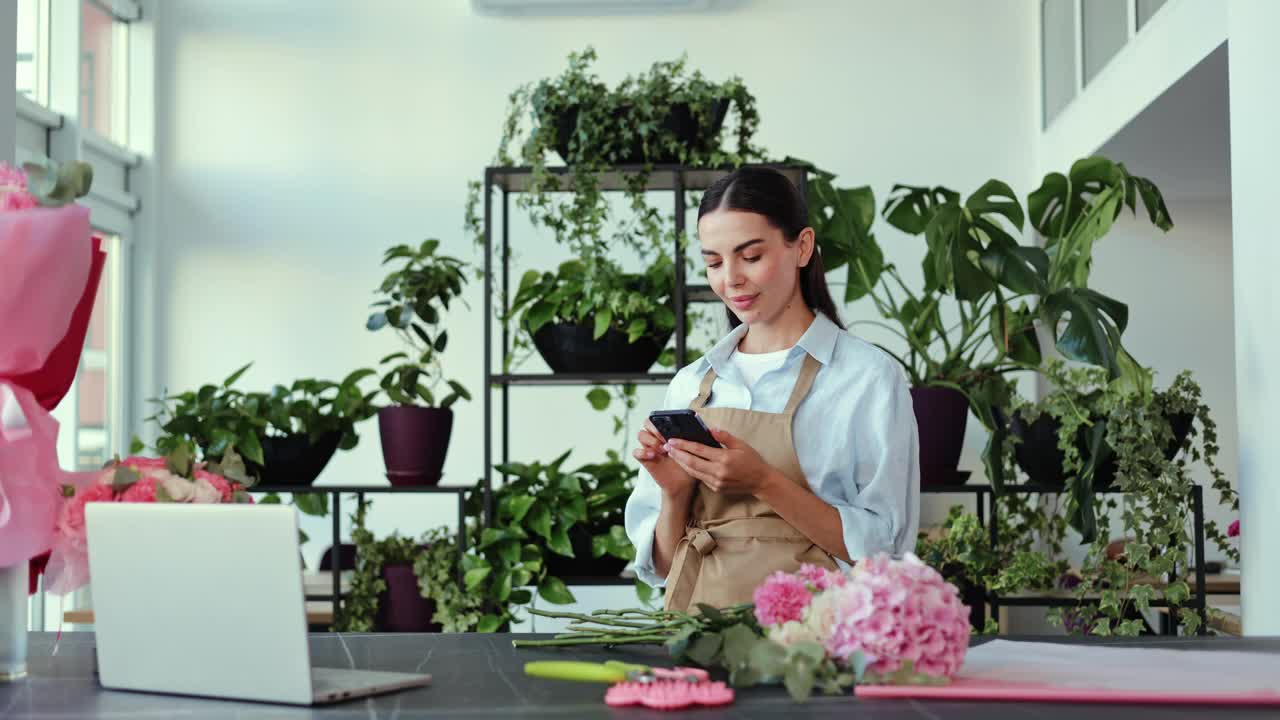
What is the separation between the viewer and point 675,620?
56.1 inches

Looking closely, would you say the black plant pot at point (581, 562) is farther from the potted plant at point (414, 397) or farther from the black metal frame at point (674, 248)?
the potted plant at point (414, 397)

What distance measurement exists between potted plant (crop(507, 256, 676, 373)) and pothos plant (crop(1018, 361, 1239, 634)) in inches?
43.1

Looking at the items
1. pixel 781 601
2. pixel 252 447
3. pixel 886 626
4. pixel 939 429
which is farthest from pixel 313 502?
pixel 886 626

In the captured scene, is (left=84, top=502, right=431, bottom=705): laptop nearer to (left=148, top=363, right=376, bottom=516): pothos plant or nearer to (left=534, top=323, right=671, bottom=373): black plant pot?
(left=534, top=323, right=671, bottom=373): black plant pot

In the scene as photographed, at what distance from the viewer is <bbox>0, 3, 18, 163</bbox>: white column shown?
3.14 m

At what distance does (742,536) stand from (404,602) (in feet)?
6.94

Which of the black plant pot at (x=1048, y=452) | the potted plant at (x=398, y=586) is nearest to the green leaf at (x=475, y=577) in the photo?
the potted plant at (x=398, y=586)

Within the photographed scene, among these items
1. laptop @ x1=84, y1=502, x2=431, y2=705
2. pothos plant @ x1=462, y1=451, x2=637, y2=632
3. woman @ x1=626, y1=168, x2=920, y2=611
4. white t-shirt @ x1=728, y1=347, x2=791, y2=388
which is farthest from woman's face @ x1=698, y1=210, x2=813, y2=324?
pothos plant @ x1=462, y1=451, x2=637, y2=632

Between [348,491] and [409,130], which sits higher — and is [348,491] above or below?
below

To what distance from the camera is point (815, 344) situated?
1911 millimetres

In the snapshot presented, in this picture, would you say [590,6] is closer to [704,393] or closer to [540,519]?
[540,519]

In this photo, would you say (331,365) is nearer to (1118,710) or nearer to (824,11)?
(824,11)

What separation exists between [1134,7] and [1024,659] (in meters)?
3.78

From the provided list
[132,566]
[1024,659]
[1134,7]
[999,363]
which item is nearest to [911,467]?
[1024,659]
